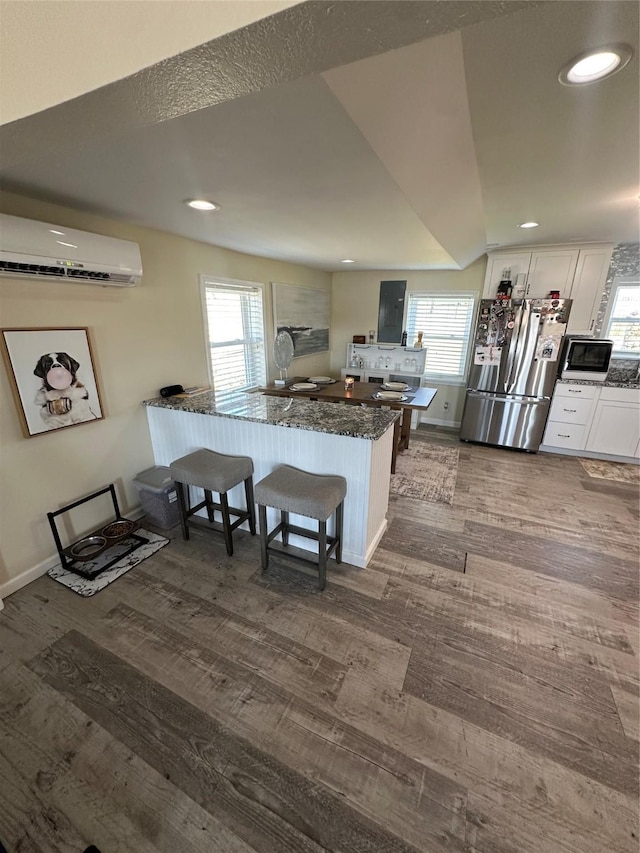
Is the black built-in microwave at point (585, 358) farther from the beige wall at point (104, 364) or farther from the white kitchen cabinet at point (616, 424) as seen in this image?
the beige wall at point (104, 364)

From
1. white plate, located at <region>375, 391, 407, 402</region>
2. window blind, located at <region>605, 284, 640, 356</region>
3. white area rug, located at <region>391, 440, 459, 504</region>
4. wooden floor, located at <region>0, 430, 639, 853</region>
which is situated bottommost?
wooden floor, located at <region>0, 430, 639, 853</region>

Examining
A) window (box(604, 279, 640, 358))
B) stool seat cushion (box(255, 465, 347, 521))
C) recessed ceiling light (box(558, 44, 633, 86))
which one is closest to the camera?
recessed ceiling light (box(558, 44, 633, 86))

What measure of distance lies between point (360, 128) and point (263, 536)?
204 centimetres

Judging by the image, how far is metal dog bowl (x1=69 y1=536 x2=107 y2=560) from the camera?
2.27 metres

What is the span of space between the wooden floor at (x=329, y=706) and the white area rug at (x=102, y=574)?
0.06m

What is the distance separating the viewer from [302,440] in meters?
2.25

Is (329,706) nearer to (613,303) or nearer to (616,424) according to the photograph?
(616,424)

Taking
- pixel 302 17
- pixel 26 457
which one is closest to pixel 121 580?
pixel 26 457

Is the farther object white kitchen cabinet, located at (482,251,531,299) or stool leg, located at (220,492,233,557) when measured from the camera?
white kitchen cabinet, located at (482,251,531,299)

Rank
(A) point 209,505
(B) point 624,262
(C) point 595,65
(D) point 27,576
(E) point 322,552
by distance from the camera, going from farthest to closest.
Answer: (B) point 624,262 < (A) point 209,505 < (D) point 27,576 < (E) point 322,552 < (C) point 595,65

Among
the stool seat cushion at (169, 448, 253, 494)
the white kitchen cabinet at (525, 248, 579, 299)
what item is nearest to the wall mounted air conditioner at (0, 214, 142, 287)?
the stool seat cushion at (169, 448, 253, 494)

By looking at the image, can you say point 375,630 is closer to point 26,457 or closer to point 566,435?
point 26,457

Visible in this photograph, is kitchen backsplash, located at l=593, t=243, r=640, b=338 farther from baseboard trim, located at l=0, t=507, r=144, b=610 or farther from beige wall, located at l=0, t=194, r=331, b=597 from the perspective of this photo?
baseboard trim, located at l=0, t=507, r=144, b=610

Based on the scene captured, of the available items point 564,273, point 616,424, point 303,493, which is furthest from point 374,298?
point 303,493
